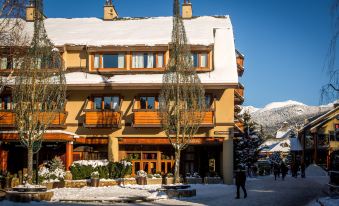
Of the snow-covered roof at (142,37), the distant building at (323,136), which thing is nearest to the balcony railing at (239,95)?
the snow-covered roof at (142,37)

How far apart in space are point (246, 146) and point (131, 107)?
21.6 metres

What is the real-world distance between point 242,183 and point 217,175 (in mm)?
10703

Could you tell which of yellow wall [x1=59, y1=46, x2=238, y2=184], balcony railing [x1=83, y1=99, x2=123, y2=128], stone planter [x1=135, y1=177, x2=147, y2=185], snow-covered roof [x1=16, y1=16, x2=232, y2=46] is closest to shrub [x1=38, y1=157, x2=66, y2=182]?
balcony railing [x1=83, y1=99, x2=123, y2=128]

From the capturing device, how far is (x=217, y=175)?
31469 millimetres

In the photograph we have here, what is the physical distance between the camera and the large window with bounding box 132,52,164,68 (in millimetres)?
33406

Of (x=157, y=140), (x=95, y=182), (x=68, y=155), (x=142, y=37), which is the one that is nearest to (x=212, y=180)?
(x=157, y=140)

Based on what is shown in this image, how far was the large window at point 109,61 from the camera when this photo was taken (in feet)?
110

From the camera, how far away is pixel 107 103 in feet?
108

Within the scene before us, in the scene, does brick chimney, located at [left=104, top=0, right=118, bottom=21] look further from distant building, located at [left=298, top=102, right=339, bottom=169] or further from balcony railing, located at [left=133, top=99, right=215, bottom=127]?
distant building, located at [left=298, top=102, right=339, bottom=169]

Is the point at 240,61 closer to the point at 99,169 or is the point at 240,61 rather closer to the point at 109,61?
the point at 109,61

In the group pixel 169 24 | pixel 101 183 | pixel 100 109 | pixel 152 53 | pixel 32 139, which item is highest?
pixel 169 24

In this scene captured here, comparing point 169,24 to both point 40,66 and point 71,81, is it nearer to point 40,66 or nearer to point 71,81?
point 71,81

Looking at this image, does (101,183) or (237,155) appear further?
(237,155)

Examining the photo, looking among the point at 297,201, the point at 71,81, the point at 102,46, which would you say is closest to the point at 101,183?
the point at 71,81
